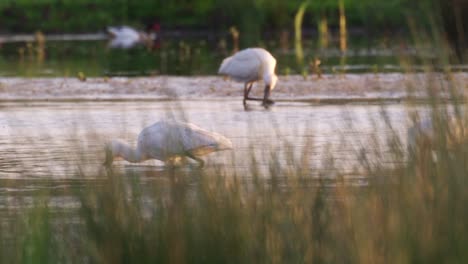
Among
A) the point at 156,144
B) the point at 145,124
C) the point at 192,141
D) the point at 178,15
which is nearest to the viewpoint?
the point at 192,141

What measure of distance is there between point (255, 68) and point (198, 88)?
6.74ft

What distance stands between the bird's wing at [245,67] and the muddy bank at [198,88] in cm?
70

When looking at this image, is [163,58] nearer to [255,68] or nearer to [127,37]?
[255,68]

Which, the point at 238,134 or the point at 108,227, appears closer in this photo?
the point at 108,227

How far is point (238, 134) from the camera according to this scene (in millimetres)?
11414

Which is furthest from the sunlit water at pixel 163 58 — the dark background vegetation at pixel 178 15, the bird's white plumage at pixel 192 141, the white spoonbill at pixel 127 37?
the bird's white plumage at pixel 192 141

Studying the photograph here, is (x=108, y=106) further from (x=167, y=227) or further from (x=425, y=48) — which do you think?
(x=167, y=227)

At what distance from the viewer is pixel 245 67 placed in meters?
15.8

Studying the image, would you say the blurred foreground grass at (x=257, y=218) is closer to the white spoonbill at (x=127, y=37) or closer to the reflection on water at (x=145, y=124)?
the reflection on water at (x=145, y=124)

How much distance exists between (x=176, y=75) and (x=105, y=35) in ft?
64.7

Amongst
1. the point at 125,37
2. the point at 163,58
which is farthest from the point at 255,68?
the point at 125,37

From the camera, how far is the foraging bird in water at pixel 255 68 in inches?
611

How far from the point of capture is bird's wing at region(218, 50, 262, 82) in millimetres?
15648

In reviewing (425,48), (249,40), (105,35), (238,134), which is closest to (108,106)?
(238,134)
